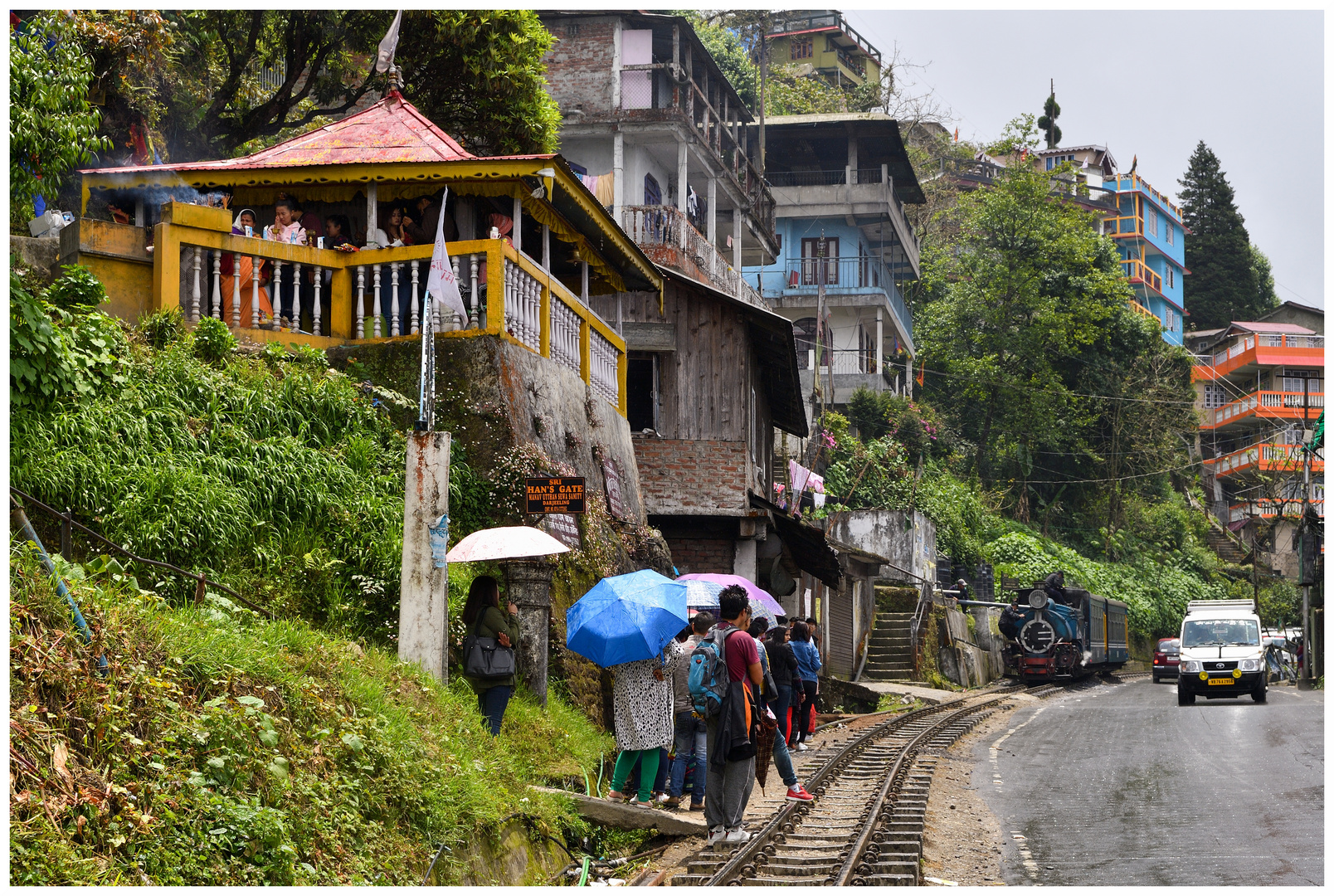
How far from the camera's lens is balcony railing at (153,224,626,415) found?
41.1 ft

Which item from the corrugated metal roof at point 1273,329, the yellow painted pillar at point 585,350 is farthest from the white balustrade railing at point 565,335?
the corrugated metal roof at point 1273,329

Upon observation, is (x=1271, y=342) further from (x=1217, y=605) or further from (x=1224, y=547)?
(x=1217, y=605)

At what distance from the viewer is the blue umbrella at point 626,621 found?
33.5 ft

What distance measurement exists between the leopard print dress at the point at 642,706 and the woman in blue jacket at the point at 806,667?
513 centimetres

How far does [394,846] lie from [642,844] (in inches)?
120

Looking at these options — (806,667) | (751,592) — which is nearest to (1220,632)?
(806,667)

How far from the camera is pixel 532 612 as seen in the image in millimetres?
11406

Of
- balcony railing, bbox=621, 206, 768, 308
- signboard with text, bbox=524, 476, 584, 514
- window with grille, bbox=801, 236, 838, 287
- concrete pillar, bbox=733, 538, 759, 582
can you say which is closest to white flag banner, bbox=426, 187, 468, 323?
signboard with text, bbox=524, 476, 584, 514

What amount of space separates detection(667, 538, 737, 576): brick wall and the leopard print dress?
11582 millimetres

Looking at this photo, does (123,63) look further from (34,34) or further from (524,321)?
(524,321)

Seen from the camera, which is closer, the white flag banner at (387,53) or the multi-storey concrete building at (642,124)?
the white flag banner at (387,53)

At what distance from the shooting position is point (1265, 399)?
Result: 188ft

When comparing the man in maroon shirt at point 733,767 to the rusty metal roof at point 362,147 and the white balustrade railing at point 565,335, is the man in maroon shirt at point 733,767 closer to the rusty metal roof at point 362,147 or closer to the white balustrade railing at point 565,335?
the white balustrade railing at point 565,335

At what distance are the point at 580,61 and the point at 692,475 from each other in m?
13.0
